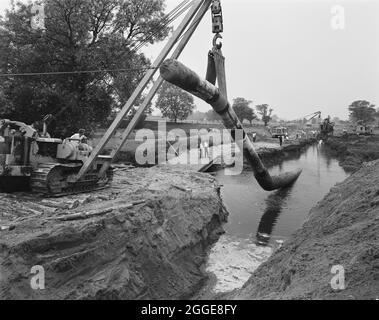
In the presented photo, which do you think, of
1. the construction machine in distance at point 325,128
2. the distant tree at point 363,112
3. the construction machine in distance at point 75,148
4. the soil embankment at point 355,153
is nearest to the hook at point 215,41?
the construction machine in distance at point 75,148

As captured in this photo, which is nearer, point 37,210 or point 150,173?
point 37,210

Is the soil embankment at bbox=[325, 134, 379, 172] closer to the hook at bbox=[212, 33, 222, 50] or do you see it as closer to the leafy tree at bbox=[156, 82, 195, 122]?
the hook at bbox=[212, 33, 222, 50]

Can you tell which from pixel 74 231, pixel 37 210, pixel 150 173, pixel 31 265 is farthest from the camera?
pixel 150 173

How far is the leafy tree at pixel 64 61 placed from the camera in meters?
17.7

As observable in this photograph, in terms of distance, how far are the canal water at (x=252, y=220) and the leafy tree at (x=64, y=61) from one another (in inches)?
367

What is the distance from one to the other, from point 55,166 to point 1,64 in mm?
10210

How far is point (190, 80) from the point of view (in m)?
9.48

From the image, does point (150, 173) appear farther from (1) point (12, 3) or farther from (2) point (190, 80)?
(1) point (12, 3)

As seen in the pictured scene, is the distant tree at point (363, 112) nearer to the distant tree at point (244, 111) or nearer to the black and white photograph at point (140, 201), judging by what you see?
the distant tree at point (244, 111)

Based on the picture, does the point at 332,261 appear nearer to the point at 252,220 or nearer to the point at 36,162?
the point at 36,162

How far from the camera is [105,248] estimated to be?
6.92m

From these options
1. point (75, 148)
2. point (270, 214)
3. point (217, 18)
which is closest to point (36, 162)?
point (75, 148)

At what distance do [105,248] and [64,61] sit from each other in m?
14.8

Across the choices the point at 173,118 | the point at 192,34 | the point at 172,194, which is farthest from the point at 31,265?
the point at 173,118
